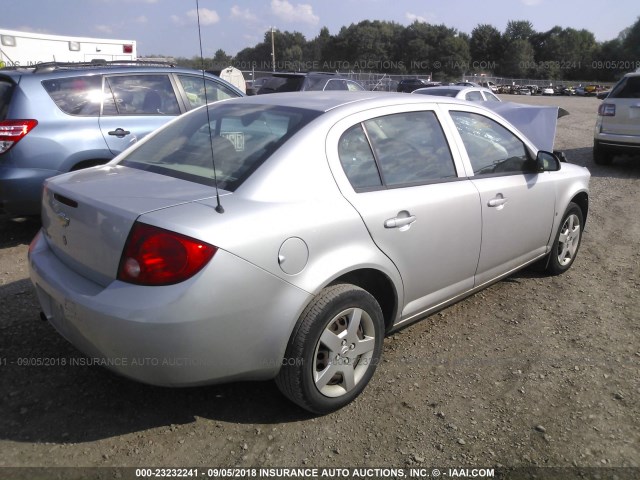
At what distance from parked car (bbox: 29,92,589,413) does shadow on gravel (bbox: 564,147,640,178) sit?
280 inches

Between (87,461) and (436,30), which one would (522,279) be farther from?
(436,30)

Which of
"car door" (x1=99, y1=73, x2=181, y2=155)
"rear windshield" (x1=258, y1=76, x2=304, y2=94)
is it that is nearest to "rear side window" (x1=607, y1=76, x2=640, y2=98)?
"rear windshield" (x1=258, y1=76, x2=304, y2=94)

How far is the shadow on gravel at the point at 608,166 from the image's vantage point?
9.52 metres

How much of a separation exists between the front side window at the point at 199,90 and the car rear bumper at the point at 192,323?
422 centimetres

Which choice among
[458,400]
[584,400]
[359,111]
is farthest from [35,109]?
[584,400]

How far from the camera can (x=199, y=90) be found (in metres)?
6.40

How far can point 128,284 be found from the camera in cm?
220

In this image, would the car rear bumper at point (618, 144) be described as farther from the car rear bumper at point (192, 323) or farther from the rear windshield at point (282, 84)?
the car rear bumper at point (192, 323)

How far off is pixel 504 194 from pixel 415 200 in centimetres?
92

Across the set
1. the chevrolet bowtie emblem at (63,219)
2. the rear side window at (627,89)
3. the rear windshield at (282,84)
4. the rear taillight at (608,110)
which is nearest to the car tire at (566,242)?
the chevrolet bowtie emblem at (63,219)

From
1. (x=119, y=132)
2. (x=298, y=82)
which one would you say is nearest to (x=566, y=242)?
(x=119, y=132)

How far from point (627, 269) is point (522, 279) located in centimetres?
113

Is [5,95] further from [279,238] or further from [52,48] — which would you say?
[52,48]

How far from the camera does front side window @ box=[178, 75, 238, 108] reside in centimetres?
617
